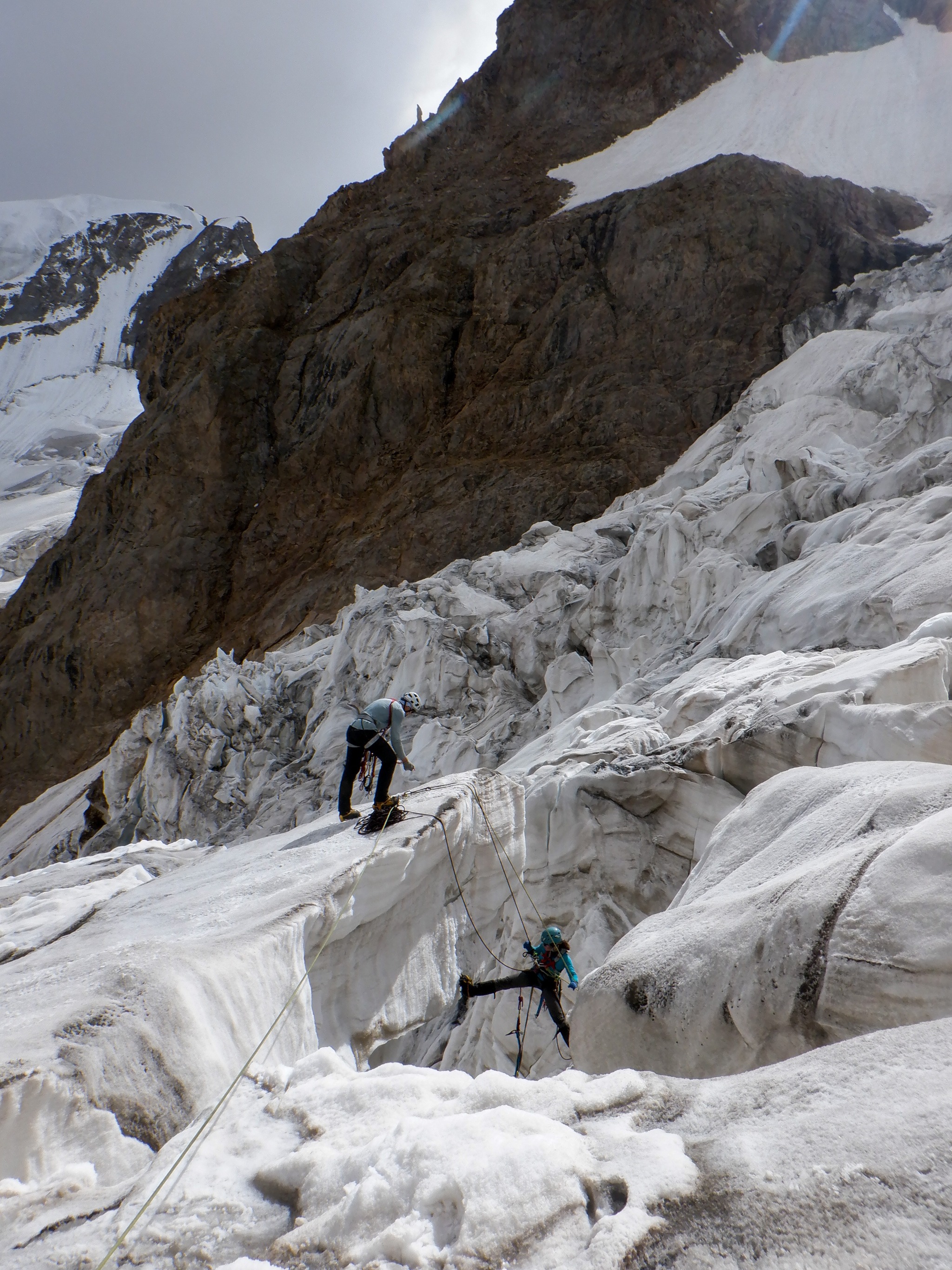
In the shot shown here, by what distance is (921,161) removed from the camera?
35.4 metres

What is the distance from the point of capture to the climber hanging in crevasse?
5.72 metres

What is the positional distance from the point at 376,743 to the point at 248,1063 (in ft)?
10.3

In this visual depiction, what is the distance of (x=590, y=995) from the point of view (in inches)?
139

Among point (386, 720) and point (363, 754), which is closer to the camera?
point (386, 720)

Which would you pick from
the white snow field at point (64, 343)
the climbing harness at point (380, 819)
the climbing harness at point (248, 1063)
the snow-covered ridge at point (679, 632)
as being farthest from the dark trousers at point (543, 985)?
the white snow field at point (64, 343)

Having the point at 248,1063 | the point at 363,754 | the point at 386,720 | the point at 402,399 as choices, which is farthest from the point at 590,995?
the point at 402,399

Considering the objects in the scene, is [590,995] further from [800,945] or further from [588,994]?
[800,945]

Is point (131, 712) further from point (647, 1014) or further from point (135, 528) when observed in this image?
point (647, 1014)

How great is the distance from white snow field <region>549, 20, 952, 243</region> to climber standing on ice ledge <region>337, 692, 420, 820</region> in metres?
35.0

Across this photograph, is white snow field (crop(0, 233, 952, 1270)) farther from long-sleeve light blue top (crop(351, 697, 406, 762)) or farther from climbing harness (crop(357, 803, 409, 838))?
long-sleeve light blue top (crop(351, 697, 406, 762))

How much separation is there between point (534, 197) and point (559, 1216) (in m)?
43.9

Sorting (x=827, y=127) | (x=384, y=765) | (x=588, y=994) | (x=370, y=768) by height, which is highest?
(x=827, y=127)

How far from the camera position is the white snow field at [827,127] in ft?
116

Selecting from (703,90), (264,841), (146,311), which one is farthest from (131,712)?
(146,311)
